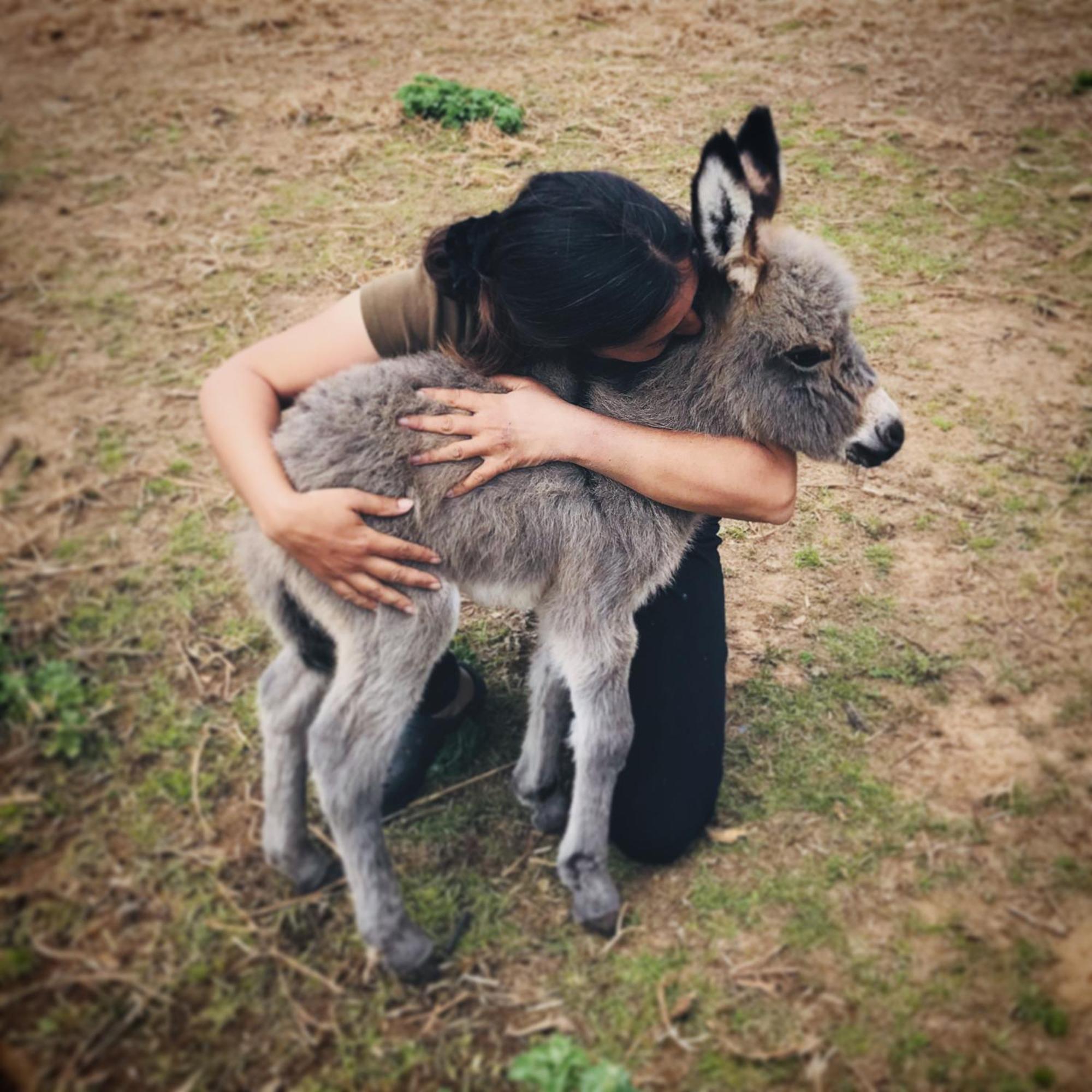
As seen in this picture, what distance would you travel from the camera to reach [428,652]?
2582 mm

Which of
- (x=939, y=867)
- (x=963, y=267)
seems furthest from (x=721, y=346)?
(x=963, y=267)

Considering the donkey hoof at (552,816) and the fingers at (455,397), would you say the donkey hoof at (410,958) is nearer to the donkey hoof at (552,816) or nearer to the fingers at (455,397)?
the donkey hoof at (552,816)

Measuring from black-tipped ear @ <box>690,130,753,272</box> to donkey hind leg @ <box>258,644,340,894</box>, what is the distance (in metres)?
1.92

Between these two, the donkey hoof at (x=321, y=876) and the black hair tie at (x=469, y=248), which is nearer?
the black hair tie at (x=469, y=248)

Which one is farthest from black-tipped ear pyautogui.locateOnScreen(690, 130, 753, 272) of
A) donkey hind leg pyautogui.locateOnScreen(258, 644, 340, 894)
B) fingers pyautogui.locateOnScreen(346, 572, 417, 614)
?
donkey hind leg pyautogui.locateOnScreen(258, 644, 340, 894)

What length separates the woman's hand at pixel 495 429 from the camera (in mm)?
2518

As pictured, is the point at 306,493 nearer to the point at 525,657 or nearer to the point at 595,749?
the point at 595,749

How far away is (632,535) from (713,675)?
25.5 inches

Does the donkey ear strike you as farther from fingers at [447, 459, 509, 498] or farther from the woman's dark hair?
fingers at [447, 459, 509, 498]

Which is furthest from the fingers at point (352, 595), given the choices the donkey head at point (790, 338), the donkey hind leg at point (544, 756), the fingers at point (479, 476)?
the donkey head at point (790, 338)

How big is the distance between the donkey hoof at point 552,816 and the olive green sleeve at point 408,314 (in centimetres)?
173

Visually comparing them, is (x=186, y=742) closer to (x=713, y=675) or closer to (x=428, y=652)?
(x=428, y=652)

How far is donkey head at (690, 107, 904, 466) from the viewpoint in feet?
8.54

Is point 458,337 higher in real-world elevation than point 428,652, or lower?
higher
